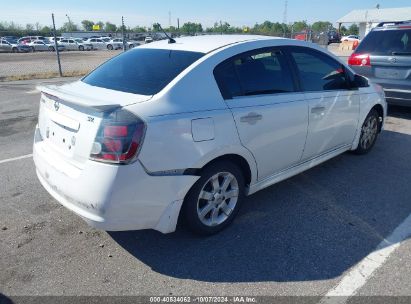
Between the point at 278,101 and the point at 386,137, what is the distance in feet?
11.8

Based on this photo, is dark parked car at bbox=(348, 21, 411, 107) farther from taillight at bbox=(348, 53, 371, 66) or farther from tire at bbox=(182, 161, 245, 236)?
tire at bbox=(182, 161, 245, 236)

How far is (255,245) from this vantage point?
313 centimetres

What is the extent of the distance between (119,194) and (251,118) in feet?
4.31

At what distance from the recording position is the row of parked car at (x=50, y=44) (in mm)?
44531

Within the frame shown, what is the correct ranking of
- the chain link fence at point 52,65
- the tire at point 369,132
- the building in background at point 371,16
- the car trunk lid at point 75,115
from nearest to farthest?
the car trunk lid at point 75,115 < the tire at point 369,132 < the chain link fence at point 52,65 < the building in background at point 371,16

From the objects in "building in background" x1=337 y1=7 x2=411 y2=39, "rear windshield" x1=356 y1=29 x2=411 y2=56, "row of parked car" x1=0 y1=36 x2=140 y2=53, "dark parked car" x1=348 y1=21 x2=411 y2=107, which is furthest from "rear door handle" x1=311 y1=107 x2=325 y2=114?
"building in background" x1=337 y1=7 x2=411 y2=39

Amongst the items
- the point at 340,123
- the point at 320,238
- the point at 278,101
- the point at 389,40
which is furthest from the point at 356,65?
the point at 320,238

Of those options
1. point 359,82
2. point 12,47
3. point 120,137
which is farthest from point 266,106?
point 12,47

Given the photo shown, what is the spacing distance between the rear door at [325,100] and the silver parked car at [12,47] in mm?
47761

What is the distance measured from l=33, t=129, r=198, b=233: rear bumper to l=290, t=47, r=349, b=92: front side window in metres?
1.81

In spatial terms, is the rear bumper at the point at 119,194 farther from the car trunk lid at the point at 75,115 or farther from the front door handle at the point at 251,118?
the front door handle at the point at 251,118

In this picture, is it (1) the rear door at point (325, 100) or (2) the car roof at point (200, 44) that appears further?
(1) the rear door at point (325, 100)

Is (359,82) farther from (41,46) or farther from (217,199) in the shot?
(41,46)

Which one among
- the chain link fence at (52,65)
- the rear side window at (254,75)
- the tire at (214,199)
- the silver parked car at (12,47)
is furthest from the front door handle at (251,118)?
the silver parked car at (12,47)
